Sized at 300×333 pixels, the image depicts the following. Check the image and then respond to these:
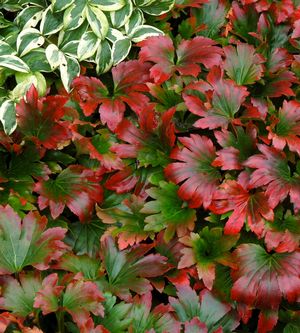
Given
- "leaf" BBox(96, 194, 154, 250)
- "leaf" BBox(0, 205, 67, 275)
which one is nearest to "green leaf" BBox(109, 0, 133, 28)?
"leaf" BBox(96, 194, 154, 250)

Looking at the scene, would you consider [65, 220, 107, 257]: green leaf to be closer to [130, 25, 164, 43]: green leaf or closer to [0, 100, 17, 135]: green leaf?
[0, 100, 17, 135]: green leaf

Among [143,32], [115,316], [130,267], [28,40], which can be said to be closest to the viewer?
[115,316]

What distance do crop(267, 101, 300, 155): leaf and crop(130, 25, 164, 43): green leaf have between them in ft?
2.42

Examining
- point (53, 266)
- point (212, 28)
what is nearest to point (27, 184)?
point (53, 266)

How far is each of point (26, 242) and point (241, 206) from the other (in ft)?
2.59

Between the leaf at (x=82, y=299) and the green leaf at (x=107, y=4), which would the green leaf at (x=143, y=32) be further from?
the leaf at (x=82, y=299)

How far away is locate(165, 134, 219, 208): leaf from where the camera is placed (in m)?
2.14

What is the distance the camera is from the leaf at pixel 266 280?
1969 mm

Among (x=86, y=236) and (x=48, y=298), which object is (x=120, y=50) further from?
(x=48, y=298)

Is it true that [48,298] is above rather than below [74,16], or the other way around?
below

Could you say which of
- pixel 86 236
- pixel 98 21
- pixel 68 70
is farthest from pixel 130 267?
pixel 98 21

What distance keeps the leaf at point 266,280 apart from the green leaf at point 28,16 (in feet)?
4.85

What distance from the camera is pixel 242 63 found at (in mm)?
2500

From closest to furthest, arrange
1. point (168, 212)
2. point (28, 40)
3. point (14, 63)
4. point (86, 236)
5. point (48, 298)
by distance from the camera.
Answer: point (48, 298), point (168, 212), point (86, 236), point (14, 63), point (28, 40)
